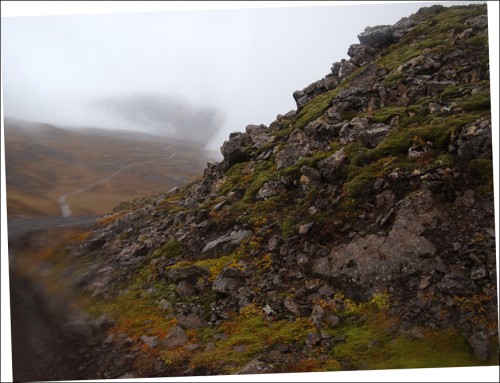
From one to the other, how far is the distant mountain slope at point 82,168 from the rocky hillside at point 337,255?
19.5 m

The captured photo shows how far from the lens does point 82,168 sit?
7131 cm

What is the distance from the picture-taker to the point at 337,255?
61.5 ft

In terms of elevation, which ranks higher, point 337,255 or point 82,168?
point 82,168

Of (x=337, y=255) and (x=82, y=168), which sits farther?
(x=82, y=168)

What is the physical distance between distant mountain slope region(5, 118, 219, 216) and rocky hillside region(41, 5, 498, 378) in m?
19.5

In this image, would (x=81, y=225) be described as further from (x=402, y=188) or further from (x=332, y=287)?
(x=402, y=188)

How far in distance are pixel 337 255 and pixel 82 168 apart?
64.4 metres

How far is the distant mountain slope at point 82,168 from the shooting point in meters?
43.2

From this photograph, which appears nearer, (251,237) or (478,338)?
(478,338)

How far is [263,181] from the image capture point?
84.6 ft

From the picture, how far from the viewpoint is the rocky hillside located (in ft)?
52.5

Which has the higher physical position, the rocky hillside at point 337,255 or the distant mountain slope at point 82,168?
the distant mountain slope at point 82,168

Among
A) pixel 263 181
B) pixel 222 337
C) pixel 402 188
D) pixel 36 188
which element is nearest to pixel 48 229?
pixel 36 188

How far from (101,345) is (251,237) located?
959 cm
